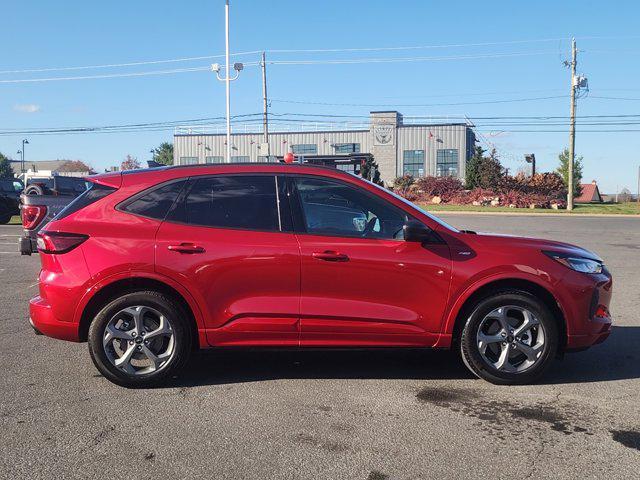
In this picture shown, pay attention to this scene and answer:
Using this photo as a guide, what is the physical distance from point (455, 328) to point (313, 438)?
1.67 meters

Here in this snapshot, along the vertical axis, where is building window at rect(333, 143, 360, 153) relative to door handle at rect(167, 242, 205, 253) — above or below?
above

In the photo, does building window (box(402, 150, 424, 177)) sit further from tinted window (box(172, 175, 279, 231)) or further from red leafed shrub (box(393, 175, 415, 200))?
tinted window (box(172, 175, 279, 231))

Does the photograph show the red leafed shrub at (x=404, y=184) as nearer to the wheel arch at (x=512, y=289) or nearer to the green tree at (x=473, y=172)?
the green tree at (x=473, y=172)

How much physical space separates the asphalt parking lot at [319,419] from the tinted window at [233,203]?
4.43ft

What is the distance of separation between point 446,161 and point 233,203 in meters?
58.2

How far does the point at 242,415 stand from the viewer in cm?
423

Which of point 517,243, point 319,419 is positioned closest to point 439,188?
point 517,243

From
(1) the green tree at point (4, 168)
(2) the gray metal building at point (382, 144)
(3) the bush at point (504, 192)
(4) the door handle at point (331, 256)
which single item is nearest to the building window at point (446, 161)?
(2) the gray metal building at point (382, 144)

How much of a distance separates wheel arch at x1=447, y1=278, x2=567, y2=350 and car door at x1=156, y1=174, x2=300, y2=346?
135 cm

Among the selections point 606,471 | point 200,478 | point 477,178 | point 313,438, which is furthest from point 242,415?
point 477,178

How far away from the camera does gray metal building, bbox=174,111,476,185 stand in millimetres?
60594

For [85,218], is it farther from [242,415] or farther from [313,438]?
[313,438]

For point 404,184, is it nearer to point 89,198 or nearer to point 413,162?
point 413,162

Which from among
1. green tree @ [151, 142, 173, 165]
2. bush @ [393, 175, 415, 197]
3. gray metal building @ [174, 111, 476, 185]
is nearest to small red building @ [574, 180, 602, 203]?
A: gray metal building @ [174, 111, 476, 185]
